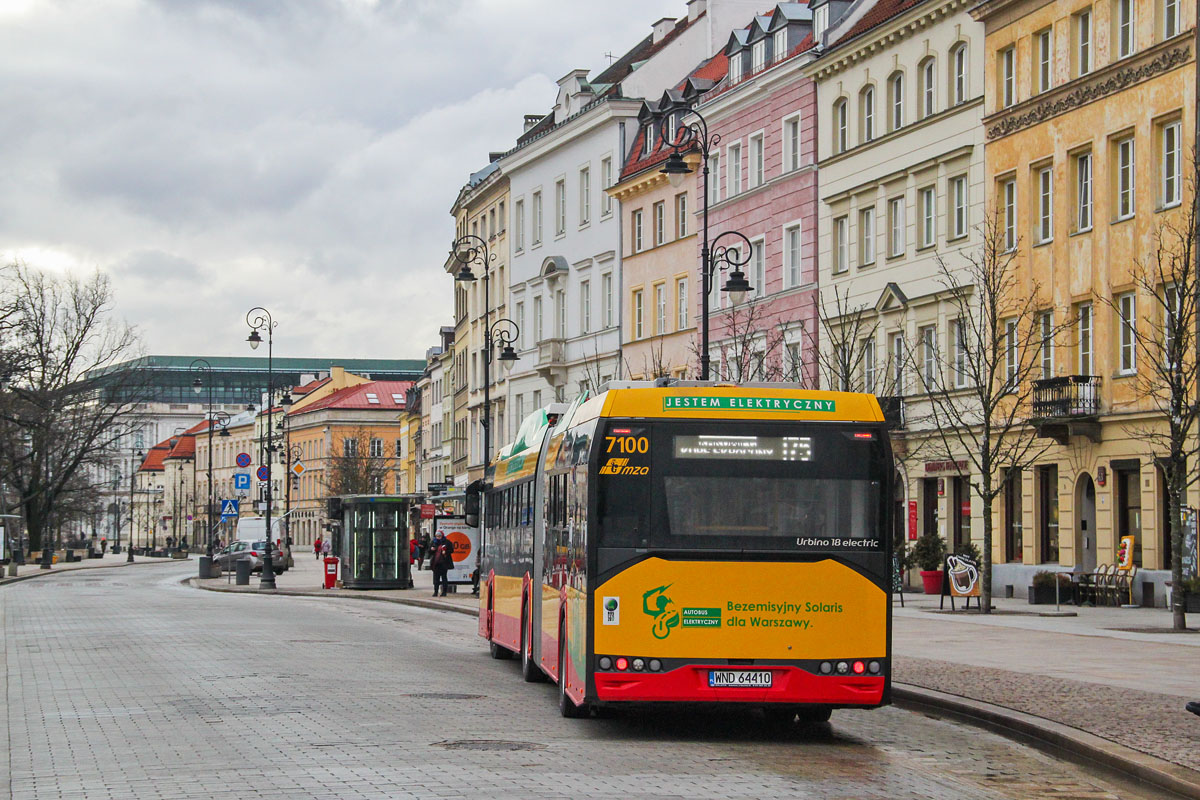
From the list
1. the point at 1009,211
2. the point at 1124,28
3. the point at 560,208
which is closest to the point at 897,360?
the point at 1009,211

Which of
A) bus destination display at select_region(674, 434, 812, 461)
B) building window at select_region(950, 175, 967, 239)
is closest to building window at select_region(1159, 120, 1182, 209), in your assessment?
building window at select_region(950, 175, 967, 239)

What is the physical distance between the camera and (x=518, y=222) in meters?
85.1

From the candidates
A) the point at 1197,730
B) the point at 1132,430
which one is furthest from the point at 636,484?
the point at 1132,430

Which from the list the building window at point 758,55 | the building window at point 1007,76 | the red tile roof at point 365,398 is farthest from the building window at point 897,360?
the red tile roof at point 365,398

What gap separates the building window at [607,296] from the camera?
7262 cm

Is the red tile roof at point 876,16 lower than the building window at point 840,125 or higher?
higher

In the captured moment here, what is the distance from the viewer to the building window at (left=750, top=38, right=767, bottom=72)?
6022 centimetres

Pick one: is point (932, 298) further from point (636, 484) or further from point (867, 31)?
point (636, 484)

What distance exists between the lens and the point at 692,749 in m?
14.5

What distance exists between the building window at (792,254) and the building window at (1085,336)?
15809 mm

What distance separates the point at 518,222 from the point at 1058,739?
71422 mm

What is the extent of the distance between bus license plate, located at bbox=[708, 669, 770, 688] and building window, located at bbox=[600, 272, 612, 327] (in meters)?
57.7

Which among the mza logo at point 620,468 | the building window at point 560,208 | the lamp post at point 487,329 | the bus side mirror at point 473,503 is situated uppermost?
the building window at point 560,208

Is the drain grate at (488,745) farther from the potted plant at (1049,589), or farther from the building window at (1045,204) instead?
the building window at (1045,204)
